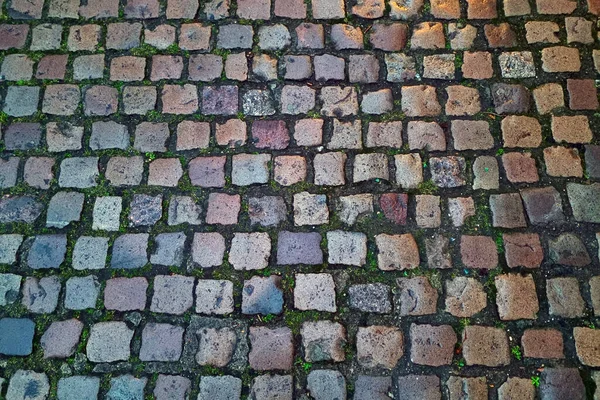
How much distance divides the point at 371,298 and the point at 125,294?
135 cm

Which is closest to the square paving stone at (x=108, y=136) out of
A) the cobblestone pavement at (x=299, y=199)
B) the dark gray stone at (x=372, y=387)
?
the cobblestone pavement at (x=299, y=199)

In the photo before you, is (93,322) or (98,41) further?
(98,41)

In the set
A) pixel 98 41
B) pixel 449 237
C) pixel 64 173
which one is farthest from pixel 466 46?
pixel 64 173

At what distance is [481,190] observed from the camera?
3379mm

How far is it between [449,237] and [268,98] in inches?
55.4

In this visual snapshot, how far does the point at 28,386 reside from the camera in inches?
118

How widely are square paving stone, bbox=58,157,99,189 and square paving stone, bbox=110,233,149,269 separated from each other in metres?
0.43

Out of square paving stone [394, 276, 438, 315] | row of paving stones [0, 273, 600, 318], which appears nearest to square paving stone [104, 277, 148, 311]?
row of paving stones [0, 273, 600, 318]

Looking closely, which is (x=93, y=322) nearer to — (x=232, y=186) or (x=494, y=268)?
(x=232, y=186)

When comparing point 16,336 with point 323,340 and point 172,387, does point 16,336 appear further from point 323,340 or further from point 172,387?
point 323,340

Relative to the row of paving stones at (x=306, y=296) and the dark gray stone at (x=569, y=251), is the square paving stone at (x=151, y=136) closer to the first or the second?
the row of paving stones at (x=306, y=296)

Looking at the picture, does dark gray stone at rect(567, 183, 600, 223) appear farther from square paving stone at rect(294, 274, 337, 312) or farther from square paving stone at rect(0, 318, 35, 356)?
square paving stone at rect(0, 318, 35, 356)

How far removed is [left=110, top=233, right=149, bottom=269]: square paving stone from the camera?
3238 mm

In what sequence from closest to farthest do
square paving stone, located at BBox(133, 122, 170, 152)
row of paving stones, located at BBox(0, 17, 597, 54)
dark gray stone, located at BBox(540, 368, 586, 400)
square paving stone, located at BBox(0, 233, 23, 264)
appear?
1. dark gray stone, located at BBox(540, 368, 586, 400)
2. square paving stone, located at BBox(0, 233, 23, 264)
3. square paving stone, located at BBox(133, 122, 170, 152)
4. row of paving stones, located at BBox(0, 17, 597, 54)
